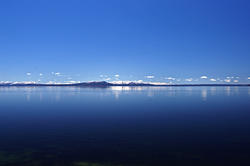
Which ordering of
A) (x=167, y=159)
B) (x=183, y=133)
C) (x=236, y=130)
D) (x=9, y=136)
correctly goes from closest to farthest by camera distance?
(x=167, y=159), (x=9, y=136), (x=183, y=133), (x=236, y=130)

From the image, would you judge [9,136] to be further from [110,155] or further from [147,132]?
[147,132]

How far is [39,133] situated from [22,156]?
9.12m

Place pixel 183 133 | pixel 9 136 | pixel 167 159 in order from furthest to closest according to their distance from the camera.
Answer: pixel 183 133 → pixel 9 136 → pixel 167 159

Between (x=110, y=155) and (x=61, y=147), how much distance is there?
5.26m

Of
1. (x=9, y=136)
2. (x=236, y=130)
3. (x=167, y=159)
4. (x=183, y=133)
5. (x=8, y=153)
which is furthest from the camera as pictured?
(x=236, y=130)

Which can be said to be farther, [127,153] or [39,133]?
[39,133]

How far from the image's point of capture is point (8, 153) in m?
18.7

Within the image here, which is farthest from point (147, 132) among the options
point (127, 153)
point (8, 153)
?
point (8, 153)

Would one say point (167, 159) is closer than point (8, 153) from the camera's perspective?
Yes

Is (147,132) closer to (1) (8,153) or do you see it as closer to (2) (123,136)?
(2) (123,136)

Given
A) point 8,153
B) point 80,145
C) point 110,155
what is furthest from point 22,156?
point 110,155

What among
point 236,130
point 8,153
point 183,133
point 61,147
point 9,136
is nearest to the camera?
point 8,153

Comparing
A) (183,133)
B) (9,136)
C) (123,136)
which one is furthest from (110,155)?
(9,136)

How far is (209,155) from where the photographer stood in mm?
18344
